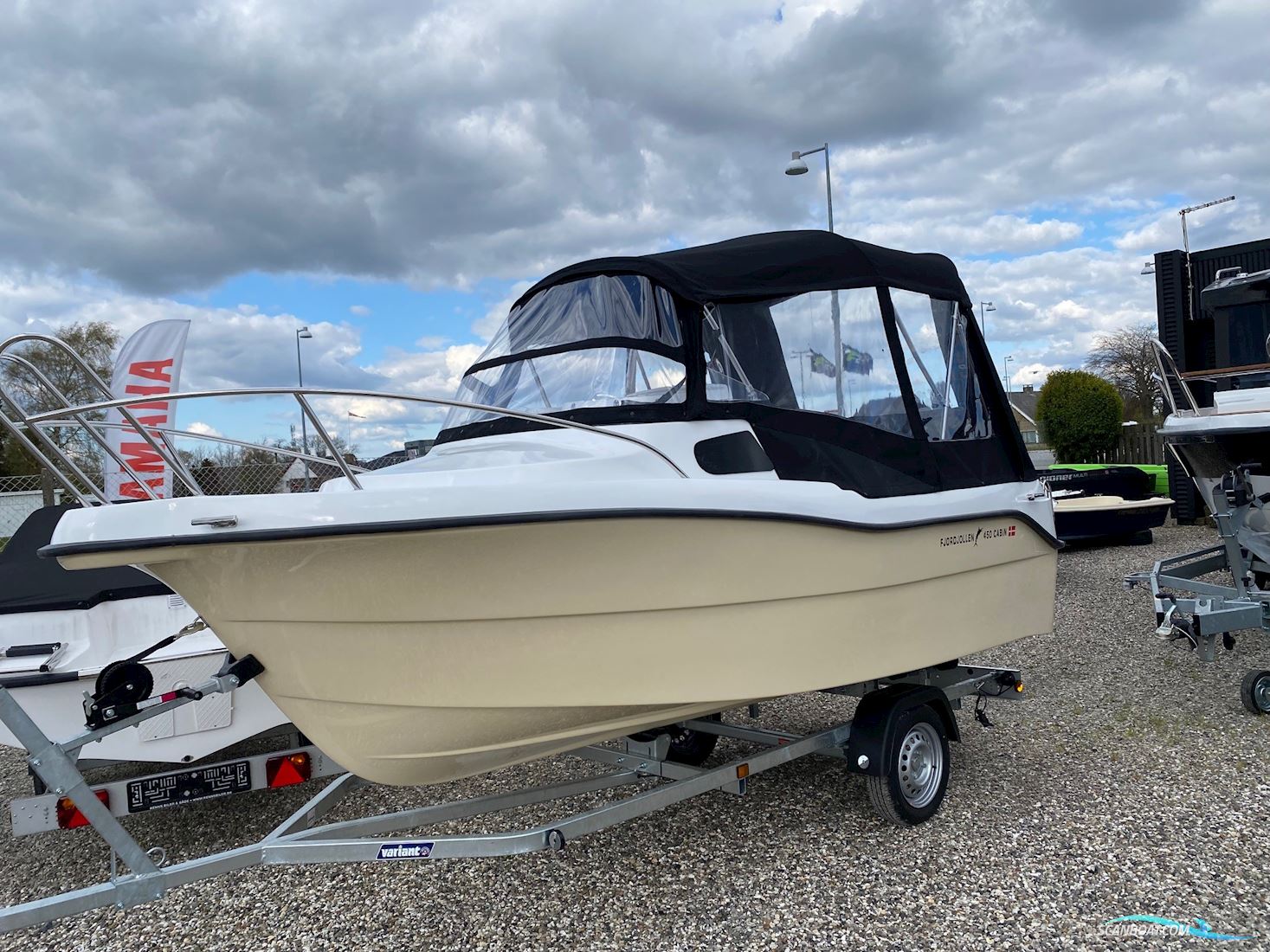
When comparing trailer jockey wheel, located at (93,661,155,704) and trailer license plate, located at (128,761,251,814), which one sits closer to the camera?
trailer jockey wheel, located at (93,661,155,704)

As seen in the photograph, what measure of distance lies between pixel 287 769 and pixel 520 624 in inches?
52.4

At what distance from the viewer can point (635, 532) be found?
8.42 feet

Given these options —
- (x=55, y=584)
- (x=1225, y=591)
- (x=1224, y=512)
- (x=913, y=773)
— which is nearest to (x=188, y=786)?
(x=55, y=584)

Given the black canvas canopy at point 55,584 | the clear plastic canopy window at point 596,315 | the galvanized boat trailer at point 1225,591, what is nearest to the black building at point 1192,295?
the galvanized boat trailer at point 1225,591

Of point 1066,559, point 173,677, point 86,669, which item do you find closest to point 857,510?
point 173,677

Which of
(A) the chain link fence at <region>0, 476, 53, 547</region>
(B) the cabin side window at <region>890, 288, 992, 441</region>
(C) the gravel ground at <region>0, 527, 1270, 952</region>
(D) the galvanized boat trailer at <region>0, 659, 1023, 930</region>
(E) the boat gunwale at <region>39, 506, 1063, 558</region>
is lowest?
(C) the gravel ground at <region>0, 527, 1270, 952</region>

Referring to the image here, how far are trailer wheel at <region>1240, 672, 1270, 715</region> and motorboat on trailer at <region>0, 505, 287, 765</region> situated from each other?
183 inches

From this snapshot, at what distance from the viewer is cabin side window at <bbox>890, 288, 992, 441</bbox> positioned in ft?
12.0

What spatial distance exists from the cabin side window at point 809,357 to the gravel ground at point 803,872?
60.9 inches

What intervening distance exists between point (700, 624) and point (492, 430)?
1009mm

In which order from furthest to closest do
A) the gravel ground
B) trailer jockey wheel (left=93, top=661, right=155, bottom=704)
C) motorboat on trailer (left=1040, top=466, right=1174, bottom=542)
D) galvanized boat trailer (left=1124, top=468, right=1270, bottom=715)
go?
motorboat on trailer (left=1040, top=466, right=1174, bottom=542), galvanized boat trailer (left=1124, top=468, right=1270, bottom=715), the gravel ground, trailer jockey wheel (left=93, top=661, right=155, bottom=704)

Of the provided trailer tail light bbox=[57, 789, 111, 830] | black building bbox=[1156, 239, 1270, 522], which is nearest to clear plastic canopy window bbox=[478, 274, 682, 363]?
trailer tail light bbox=[57, 789, 111, 830]

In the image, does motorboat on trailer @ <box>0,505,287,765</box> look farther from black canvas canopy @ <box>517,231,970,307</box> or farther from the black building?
the black building

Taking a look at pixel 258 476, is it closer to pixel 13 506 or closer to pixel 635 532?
pixel 635 532
